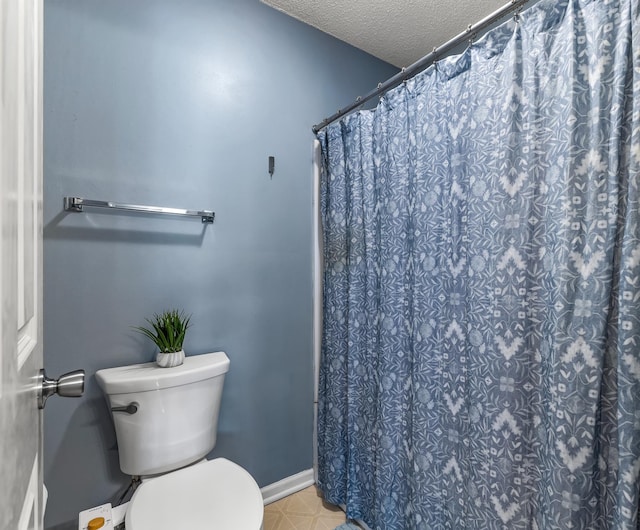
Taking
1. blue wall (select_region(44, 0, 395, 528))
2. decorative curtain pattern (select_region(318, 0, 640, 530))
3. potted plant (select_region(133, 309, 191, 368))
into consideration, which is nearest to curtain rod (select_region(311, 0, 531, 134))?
decorative curtain pattern (select_region(318, 0, 640, 530))

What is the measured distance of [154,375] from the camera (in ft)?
3.95

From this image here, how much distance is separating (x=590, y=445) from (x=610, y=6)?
106 centimetres

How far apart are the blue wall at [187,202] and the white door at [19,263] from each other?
0.78 metres

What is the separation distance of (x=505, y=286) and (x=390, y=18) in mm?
1559

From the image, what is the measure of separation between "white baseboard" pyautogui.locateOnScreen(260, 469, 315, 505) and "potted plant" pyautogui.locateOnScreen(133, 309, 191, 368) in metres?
0.88

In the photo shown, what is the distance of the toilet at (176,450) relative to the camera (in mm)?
986

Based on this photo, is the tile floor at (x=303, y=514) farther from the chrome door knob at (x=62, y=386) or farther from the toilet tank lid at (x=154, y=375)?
the chrome door knob at (x=62, y=386)

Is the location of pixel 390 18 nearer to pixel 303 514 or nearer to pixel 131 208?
pixel 131 208

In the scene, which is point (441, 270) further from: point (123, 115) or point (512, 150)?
point (123, 115)

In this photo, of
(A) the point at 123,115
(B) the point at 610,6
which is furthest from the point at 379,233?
(A) the point at 123,115

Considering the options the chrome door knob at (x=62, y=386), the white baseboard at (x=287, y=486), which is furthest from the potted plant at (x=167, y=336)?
the white baseboard at (x=287, y=486)

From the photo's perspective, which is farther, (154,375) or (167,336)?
(167,336)

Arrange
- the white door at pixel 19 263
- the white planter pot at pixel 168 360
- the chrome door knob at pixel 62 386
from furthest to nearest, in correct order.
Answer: the white planter pot at pixel 168 360, the chrome door knob at pixel 62 386, the white door at pixel 19 263

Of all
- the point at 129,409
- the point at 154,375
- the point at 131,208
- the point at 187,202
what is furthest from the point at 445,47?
the point at 129,409
